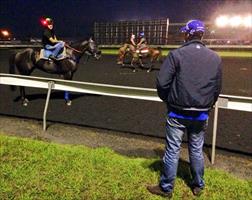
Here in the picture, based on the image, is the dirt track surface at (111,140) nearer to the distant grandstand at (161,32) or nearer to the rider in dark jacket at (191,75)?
the rider in dark jacket at (191,75)

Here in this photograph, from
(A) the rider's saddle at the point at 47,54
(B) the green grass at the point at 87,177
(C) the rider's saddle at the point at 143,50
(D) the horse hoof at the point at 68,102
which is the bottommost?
(D) the horse hoof at the point at 68,102

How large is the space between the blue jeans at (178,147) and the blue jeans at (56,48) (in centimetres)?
776

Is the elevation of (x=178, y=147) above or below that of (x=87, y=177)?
above

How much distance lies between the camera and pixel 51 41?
37.1 ft

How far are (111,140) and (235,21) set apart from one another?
58.7m

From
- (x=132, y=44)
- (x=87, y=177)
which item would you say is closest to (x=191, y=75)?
(x=87, y=177)

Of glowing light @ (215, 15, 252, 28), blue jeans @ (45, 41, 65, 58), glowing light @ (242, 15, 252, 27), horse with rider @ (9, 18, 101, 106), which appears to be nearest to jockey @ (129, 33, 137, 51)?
horse with rider @ (9, 18, 101, 106)

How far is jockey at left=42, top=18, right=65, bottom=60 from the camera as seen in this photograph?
→ 425 inches

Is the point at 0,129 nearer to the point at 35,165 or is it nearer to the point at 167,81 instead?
the point at 35,165

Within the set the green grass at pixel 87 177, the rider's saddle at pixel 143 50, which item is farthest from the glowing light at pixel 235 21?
the green grass at pixel 87 177

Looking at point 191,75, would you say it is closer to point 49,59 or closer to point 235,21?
point 49,59

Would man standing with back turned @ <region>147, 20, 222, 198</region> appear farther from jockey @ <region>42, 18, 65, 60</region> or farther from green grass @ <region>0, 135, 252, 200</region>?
jockey @ <region>42, 18, 65, 60</region>

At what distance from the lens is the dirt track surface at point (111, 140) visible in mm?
6125

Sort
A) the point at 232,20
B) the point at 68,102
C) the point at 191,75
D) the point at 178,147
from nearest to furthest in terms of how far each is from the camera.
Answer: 1. the point at 191,75
2. the point at 178,147
3. the point at 68,102
4. the point at 232,20
